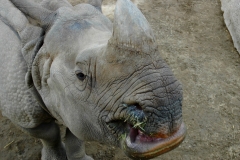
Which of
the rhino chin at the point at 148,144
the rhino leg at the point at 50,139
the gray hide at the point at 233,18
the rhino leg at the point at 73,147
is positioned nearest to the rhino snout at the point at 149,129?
the rhino chin at the point at 148,144

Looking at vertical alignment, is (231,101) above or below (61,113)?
below

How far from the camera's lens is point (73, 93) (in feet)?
6.10

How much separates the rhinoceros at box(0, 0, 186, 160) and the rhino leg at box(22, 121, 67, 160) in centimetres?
1

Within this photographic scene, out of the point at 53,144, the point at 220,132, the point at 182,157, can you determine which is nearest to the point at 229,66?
the point at 220,132

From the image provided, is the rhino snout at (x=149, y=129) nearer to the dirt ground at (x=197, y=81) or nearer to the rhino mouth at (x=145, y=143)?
the rhino mouth at (x=145, y=143)

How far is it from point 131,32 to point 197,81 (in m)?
3.01

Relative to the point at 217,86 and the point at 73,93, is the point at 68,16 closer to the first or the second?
the point at 73,93

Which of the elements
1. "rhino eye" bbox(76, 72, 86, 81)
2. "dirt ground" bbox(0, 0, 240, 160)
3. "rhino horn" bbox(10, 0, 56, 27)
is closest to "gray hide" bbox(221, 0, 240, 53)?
"dirt ground" bbox(0, 0, 240, 160)

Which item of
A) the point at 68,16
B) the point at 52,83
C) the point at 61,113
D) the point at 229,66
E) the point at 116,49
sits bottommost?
the point at 229,66

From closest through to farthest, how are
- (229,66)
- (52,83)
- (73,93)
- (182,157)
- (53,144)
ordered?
(73,93) < (52,83) < (53,144) < (182,157) < (229,66)

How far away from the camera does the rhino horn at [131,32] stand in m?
1.47

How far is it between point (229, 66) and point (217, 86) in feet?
1.66

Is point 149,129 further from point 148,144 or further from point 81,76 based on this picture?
point 81,76

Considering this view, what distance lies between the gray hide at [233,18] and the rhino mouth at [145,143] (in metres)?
3.67
